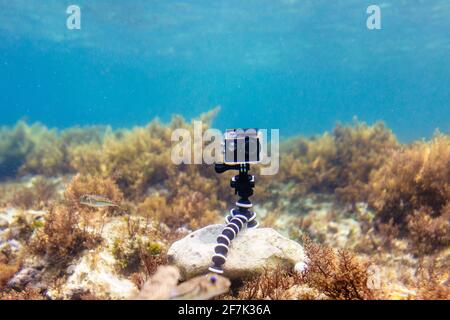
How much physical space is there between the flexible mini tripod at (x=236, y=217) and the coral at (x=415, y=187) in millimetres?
3363

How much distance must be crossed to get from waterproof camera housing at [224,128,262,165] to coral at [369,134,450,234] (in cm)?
379

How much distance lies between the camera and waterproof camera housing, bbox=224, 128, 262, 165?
4785 mm

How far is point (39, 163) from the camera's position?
492 inches

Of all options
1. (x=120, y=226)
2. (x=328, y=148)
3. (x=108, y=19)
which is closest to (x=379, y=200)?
(x=328, y=148)

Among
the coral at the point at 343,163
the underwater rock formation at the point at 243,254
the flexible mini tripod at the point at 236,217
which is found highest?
the coral at the point at 343,163

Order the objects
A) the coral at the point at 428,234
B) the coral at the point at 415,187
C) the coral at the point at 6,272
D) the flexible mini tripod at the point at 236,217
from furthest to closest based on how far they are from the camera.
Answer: the coral at the point at 415,187 → the coral at the point at 428,234 → the coral at the point at 6,272 → the flexible mini tripod at the point at 236,217

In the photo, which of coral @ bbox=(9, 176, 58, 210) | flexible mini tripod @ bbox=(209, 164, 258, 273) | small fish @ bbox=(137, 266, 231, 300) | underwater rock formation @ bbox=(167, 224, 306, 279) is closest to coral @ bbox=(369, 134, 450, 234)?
underwater rock formation @ bbox=(167, 224, 306, 279)

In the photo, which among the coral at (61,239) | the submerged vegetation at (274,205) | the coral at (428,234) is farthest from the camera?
the coral at (428,234)

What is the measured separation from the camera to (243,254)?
4.84m

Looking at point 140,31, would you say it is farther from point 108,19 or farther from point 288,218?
point 288,218

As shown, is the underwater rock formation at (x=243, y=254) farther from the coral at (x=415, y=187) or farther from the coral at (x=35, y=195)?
the coral at (x=35, y=195)

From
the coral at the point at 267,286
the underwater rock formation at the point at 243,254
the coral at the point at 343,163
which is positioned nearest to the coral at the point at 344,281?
the coral at the point at 267,286

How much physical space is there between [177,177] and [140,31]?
34412 mm

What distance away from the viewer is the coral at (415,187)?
6770mm
